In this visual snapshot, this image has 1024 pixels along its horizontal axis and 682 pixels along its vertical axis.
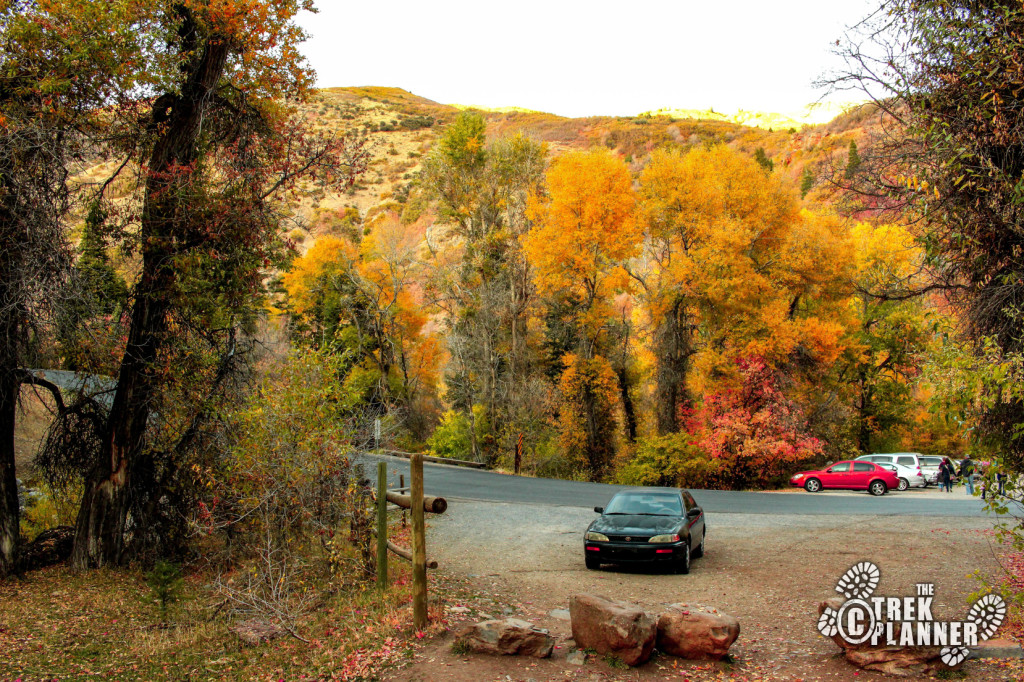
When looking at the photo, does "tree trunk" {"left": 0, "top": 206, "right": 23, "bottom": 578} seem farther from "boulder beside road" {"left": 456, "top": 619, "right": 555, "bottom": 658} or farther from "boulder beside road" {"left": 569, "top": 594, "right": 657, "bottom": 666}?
"boulder beside road" {"left": 569, "top": 594, "right": 657, "bottom": 666}

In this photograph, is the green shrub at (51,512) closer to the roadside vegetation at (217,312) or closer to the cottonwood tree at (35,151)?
the roadside vegetation at (217,312)

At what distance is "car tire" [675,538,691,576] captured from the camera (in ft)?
40.4

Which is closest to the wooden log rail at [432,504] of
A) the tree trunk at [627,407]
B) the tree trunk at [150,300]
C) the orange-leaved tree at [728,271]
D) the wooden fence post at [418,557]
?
the wooden fence post at [418,557]

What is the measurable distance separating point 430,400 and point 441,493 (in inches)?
973

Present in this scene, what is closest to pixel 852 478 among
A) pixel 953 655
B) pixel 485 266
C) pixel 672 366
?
pixel 672 366

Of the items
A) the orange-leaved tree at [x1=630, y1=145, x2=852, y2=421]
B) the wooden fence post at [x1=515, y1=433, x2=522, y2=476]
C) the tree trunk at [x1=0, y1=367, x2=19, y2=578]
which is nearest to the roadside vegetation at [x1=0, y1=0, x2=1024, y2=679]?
the tree trunk at [x1=0, y1=367, x2=19, y2=578]

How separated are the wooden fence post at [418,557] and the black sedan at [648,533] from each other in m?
4.74

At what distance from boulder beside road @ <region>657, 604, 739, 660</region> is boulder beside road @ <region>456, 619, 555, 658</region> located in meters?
1.27

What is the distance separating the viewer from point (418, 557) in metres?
8.59

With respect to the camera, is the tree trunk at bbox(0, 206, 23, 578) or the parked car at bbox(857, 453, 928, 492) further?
the parked car at bbox(857, 453, 928, 492)

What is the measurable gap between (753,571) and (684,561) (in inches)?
52.1

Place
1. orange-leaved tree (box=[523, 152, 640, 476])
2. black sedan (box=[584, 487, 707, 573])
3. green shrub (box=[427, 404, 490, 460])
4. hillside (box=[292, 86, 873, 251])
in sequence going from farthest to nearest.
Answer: hillside (box=[292, 86, 873, 251]) → green shrub (box=[427, 404, 490, 460]) → orange-leaved tree (box=[523, 152, 640, 476]) → black sedan (box=[584, 487, 707, 573])

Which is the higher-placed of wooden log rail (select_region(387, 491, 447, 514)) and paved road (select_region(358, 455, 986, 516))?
wooden log rail (select_region(387, 491, 447, 514))

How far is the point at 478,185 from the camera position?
44.5 metres
